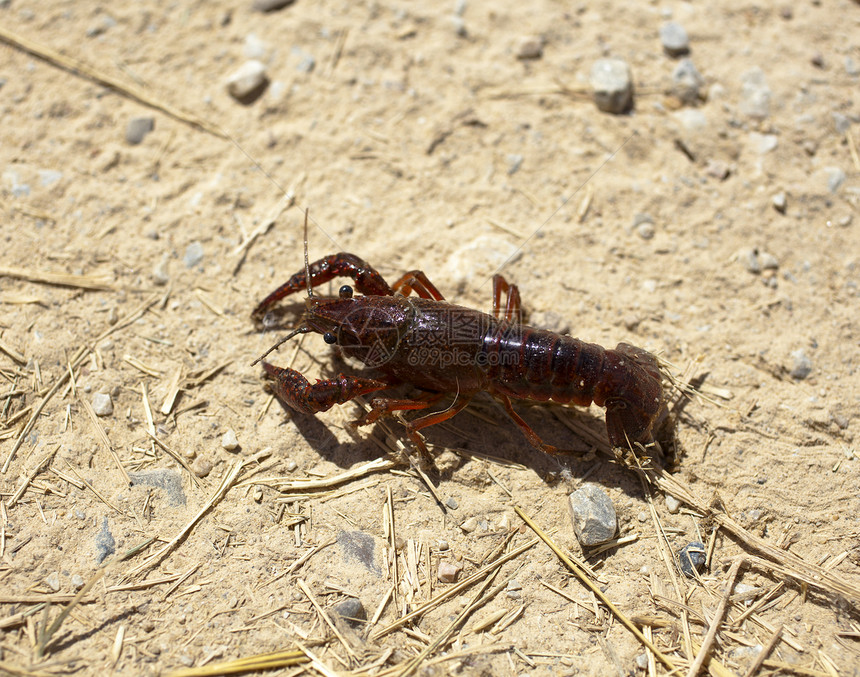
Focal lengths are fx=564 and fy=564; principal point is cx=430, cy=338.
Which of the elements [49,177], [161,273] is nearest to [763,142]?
[161,273]

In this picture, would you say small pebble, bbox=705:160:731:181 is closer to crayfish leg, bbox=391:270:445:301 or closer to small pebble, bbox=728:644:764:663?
crayfish leg, bbox=391:270:445:301

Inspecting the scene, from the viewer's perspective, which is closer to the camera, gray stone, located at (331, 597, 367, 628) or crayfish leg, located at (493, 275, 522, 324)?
gray stone, located at (331, 597, 367, 628)

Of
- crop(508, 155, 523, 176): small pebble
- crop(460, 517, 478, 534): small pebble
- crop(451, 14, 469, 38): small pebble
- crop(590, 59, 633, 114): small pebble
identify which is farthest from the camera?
crop(451, 14, 469, 38): small pebble

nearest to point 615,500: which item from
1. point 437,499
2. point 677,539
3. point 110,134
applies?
point 677,539

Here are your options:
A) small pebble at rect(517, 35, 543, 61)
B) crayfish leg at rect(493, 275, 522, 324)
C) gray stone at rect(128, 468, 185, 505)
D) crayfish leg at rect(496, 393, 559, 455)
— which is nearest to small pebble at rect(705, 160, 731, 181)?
small pebble at rect(517, 35, 543, 61)

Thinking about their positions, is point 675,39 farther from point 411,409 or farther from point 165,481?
point 165,481

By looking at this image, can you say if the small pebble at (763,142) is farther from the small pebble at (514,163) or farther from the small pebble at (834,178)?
the small pebble at (514,163)

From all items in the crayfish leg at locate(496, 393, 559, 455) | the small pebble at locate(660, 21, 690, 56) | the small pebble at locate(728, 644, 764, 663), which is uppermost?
the small pebble at locate(660, 21, 690, 56)
